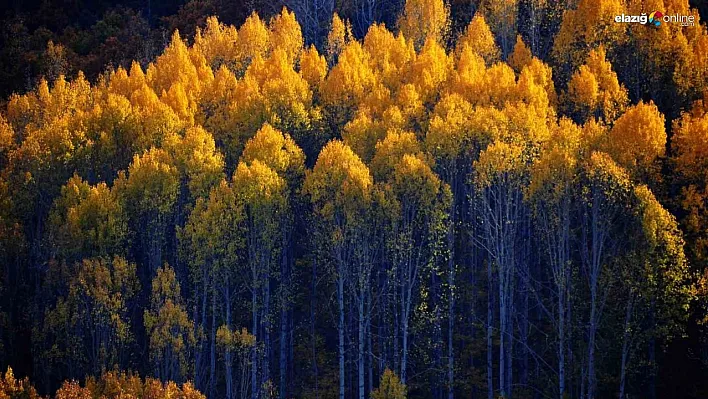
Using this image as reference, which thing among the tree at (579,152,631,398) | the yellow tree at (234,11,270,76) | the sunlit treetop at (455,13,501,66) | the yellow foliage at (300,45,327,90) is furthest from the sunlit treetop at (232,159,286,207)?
the yellow tree at (234,11,270,76)

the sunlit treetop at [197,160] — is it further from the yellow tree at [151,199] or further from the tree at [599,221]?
the tree at [599,221]

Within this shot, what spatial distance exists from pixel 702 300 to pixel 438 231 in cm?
1331

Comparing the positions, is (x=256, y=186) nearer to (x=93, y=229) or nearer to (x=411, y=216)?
(x=411, y=216)

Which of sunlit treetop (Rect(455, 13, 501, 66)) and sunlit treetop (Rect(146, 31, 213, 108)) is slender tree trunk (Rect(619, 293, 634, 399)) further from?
sunlit treetop (Rect(146, 31, 213, 108))

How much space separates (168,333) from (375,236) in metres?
11.4

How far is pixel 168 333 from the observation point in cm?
4612

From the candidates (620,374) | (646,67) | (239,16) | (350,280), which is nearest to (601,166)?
(620,374)

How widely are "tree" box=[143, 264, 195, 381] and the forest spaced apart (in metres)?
0.14

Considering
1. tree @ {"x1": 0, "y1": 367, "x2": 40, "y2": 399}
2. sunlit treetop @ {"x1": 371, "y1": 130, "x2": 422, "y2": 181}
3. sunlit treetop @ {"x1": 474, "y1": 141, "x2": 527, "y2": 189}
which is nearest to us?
tree @ {"x1": 0, "y1": 367, "x2": 40, "y2": 399}

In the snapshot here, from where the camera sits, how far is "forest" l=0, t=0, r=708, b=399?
150 feet

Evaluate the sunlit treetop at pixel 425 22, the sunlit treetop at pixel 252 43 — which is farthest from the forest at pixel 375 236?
the sunlit treetop at pixel 252 43

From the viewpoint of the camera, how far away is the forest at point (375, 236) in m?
45.8

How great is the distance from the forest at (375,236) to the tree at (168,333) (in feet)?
0.46

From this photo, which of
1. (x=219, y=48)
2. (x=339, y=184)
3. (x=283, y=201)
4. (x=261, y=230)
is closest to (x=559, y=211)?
(x=339, y=184)
